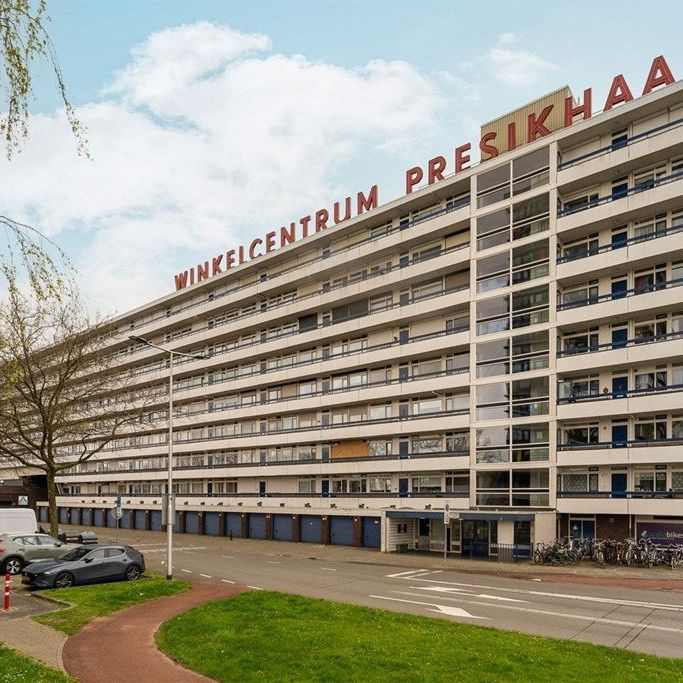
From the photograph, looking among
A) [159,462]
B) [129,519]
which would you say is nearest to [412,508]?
[159,462]

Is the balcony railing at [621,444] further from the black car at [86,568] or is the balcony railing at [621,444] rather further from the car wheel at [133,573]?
the black car at [86,568]

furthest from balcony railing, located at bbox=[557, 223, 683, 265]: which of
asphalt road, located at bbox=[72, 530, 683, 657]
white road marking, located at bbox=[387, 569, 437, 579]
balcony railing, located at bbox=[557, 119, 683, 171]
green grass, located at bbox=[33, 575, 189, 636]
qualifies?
green grass, located at bbox=[33, 575, 189, 636]

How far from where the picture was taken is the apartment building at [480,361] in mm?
36594

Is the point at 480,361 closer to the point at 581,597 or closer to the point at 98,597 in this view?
the point at 581,597

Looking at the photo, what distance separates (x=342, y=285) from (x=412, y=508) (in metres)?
18.0

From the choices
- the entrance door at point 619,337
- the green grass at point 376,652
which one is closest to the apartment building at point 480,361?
the entrance door at point 619,337

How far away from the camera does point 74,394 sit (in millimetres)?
40969

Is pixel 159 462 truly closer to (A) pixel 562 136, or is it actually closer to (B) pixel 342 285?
(B) pixel 342 285

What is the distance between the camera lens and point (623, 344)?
37000 mm

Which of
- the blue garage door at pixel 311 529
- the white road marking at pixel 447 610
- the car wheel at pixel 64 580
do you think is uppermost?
the white road marking at pixel 447 610

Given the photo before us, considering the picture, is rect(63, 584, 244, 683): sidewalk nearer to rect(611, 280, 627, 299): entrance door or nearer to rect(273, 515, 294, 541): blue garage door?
rect(611, 280, 627, 299): entrance door

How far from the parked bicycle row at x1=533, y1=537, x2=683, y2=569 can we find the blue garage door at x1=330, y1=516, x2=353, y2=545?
16.4 metres

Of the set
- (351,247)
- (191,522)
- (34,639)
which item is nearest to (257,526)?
(191,522)

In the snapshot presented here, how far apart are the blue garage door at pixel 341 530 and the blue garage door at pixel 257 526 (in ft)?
27.4
